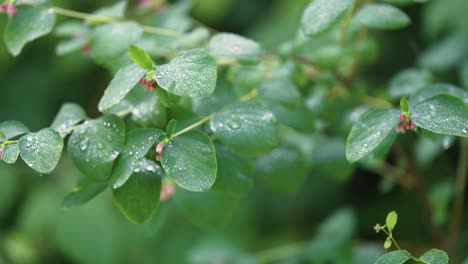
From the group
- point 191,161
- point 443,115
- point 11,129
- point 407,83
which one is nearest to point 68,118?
point 11,129

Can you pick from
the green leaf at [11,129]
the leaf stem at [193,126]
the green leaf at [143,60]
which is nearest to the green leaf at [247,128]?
the leaf stem at [193,126]

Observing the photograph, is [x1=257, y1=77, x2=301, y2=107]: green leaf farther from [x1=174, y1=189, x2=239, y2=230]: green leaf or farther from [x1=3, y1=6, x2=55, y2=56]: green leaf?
[x1=3, y1=6, x2=55, y2=56]: green leaf

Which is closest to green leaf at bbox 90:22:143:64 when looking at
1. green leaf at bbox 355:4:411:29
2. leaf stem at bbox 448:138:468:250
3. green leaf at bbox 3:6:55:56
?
green leaf at bbox 3:6:55:56

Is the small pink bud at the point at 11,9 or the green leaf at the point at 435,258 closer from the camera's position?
the green leaf at the point at 435,258

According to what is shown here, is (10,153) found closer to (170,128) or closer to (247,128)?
(170,128)

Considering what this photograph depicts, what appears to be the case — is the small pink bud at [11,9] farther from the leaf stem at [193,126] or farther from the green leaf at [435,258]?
the green leaf at [435,258]

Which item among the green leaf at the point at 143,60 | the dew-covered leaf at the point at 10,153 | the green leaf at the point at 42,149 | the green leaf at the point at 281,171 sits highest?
the green leaf at the point at 143,60

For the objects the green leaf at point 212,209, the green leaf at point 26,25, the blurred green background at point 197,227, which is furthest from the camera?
the blurred green background at point 197,227
